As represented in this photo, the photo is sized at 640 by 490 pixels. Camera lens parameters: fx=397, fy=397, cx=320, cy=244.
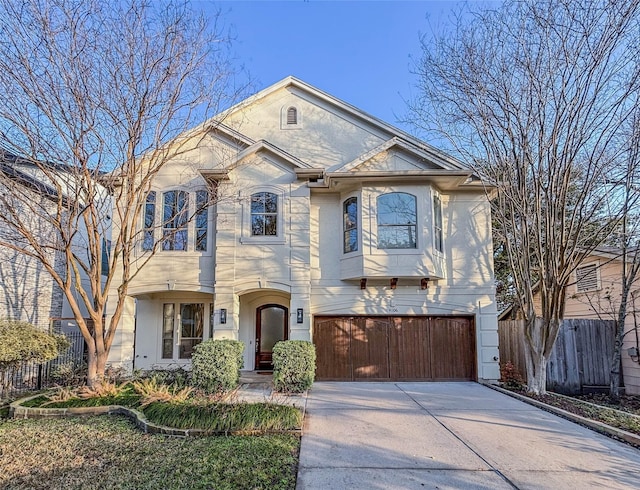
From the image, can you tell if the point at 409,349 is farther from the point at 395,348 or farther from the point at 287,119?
the point at 287,119

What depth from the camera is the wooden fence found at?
10688mm

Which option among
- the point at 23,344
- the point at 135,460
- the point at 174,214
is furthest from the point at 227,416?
the point at 174,214

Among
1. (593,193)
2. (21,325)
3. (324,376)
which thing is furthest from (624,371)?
(21,325)

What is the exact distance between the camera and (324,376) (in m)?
11.8

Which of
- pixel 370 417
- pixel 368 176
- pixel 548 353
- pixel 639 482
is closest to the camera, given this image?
pixel 639 482

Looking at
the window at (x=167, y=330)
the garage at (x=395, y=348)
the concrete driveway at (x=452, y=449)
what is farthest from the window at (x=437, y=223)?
the window at (x=167, y=330)

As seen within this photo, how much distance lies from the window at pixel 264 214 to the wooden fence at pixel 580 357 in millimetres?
7457

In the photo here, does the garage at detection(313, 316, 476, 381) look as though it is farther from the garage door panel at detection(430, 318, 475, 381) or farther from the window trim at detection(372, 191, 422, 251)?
the window trim at detection(372, 191, 422, 251)

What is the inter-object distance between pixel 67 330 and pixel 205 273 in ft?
16.4

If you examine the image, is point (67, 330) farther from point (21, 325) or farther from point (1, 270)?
point (21, 325)

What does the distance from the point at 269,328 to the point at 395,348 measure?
4.06m

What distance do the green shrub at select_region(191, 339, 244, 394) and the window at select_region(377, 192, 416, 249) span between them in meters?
5.23

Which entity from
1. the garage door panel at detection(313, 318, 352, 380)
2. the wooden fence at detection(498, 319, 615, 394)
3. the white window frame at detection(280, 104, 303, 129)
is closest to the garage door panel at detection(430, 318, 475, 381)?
the wooden fence at detection(498, 319, 615, 394)

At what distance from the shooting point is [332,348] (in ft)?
39.1
